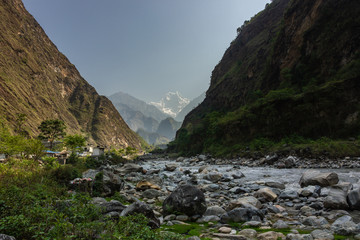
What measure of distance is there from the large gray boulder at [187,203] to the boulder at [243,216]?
1.11m

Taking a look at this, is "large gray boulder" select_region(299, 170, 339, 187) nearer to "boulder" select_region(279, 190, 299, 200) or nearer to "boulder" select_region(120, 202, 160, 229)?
"boulder" select_region(279, 190, 299, 200)

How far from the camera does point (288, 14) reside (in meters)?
51.0

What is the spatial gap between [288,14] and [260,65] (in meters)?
18.0

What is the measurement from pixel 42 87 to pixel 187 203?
5809 inches

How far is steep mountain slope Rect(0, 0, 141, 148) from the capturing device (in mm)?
94438

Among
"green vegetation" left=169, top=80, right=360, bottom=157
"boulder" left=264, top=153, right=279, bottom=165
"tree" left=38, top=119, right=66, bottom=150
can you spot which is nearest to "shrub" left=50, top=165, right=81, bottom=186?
"boulder" left=264, top=153, right=279, bottom=165

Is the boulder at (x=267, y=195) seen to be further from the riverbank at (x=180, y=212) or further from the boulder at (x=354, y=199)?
the boulder at (x=354, y=199)

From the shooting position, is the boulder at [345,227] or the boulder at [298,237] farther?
the boulder at [345,227]

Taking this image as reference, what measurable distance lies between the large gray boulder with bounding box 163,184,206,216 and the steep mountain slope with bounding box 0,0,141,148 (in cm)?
8433

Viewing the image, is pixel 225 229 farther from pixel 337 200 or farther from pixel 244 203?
pixel 337 200

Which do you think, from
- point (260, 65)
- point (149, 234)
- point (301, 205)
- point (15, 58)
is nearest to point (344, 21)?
point (260, 65)

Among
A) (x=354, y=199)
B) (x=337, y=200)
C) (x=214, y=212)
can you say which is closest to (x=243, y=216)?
(x=214, y=212)

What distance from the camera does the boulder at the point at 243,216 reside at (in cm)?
690

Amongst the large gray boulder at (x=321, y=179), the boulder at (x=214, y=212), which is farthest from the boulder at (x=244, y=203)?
the large gray boulder at (x=321, y=179)
